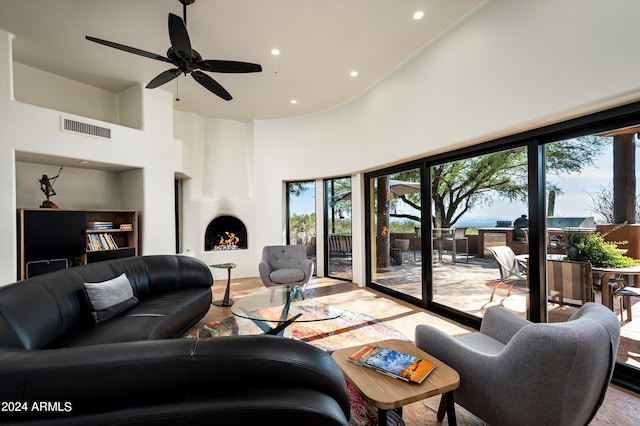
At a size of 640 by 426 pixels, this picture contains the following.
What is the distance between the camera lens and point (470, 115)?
10.5 ft

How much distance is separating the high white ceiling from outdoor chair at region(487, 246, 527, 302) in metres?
2.69

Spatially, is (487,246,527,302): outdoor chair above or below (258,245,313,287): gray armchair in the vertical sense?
above

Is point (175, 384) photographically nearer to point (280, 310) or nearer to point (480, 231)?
point (280, 310)

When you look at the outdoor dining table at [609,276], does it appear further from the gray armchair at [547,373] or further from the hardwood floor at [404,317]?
the gray armchair at [547,373]

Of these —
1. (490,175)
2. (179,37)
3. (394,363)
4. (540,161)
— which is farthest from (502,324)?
(179,37)

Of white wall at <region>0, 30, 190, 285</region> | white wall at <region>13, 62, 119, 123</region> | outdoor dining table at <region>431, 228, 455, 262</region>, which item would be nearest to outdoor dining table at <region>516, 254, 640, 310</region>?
outdoor dining table at <region>431, 228, 455, 262</region>

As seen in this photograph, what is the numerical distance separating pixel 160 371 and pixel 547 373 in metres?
1.62

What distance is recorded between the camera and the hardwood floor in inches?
76.7

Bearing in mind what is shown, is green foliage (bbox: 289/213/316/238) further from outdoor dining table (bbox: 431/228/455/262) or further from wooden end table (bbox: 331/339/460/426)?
wooden end table (bbox: 331/339/460/426)

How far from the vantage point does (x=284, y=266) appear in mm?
5082

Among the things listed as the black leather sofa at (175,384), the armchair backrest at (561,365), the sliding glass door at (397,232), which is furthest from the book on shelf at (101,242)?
the armchair backrest at (561,365)

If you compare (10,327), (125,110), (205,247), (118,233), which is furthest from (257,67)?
(205,247)

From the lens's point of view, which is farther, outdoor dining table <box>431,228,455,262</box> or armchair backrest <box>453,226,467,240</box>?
outdoor dining table <box>431,228,455,262</box>

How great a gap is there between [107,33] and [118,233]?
3.01 meters
